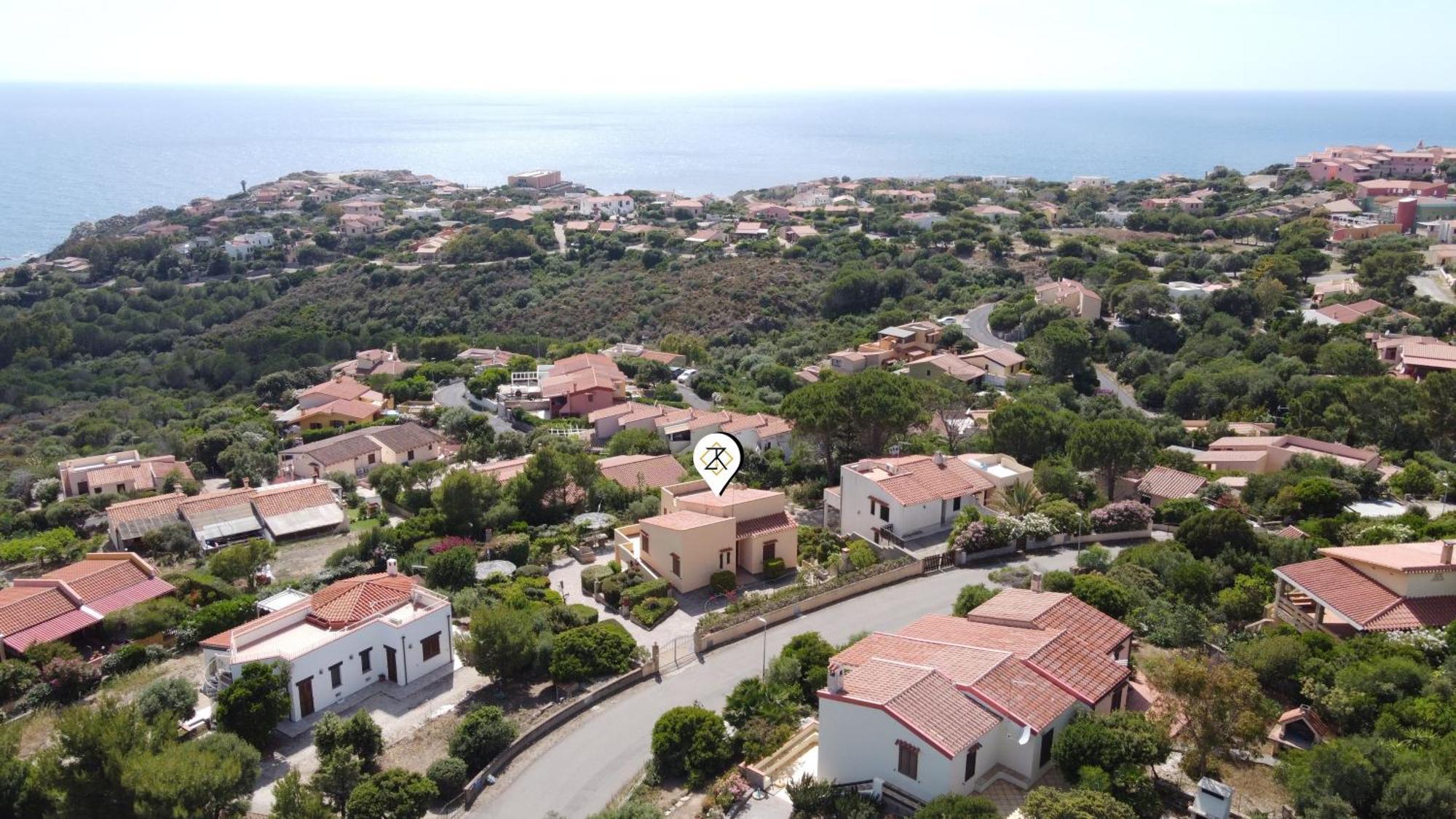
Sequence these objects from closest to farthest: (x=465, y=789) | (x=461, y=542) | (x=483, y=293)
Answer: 1. (x=465, y=789)
2. (x=461, y=542)
3. (x=483, y=293)

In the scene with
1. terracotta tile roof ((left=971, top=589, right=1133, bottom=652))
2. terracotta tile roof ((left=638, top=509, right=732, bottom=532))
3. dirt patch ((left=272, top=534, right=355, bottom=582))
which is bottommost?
dirt patch ((left=272, top=534, right=355, bottom=582))

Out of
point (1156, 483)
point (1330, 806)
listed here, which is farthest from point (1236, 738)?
point (1156, 483)

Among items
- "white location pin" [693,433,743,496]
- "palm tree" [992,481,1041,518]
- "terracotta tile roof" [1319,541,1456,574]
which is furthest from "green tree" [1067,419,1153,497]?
"white location pin" [693,433,743,496]

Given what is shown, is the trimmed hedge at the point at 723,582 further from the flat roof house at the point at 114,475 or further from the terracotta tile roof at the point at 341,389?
the terracotta tile roof at the point at 341,389

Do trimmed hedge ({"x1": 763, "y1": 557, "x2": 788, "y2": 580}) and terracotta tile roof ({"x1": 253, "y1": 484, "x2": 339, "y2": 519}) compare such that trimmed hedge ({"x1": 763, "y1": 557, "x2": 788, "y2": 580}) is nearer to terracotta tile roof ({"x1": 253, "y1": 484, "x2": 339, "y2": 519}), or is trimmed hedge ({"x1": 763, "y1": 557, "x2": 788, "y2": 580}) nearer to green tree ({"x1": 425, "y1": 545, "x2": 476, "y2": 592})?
green tree ({"x1": 425, "y1": 545, "x2": 476, "y2": 592})

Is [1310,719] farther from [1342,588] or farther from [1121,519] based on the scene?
[1121,519]

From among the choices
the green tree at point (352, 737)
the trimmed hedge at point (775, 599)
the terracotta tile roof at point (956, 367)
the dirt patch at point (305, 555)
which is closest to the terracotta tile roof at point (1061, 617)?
the trimmed hedge at point (775, 599)

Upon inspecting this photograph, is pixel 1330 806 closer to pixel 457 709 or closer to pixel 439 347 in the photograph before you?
pixel 457 709
